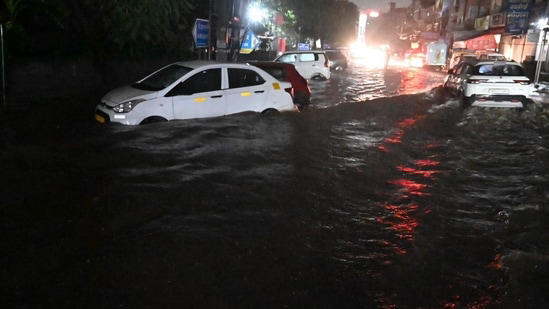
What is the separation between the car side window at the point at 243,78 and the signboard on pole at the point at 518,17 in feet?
79.2

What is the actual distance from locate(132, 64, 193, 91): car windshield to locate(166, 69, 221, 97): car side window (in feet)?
0.74

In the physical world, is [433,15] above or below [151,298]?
above

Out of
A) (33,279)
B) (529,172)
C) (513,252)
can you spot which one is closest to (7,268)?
(33,279)

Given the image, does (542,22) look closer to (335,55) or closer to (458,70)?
(335,55)

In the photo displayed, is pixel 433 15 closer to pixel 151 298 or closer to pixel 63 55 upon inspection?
pixel 63 55

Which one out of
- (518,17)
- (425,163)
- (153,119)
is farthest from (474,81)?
(518,17)

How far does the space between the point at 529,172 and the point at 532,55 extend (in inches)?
1027

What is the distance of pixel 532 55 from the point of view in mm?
31281

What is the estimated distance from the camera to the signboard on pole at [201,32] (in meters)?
16.3

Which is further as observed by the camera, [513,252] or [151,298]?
[513,252]

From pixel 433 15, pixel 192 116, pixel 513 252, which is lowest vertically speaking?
pixel 513 252

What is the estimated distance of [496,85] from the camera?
15.0m

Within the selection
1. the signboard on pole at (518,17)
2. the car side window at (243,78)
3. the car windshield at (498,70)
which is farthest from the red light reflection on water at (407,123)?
the signboard on pole at (518,17)

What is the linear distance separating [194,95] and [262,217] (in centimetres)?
454
